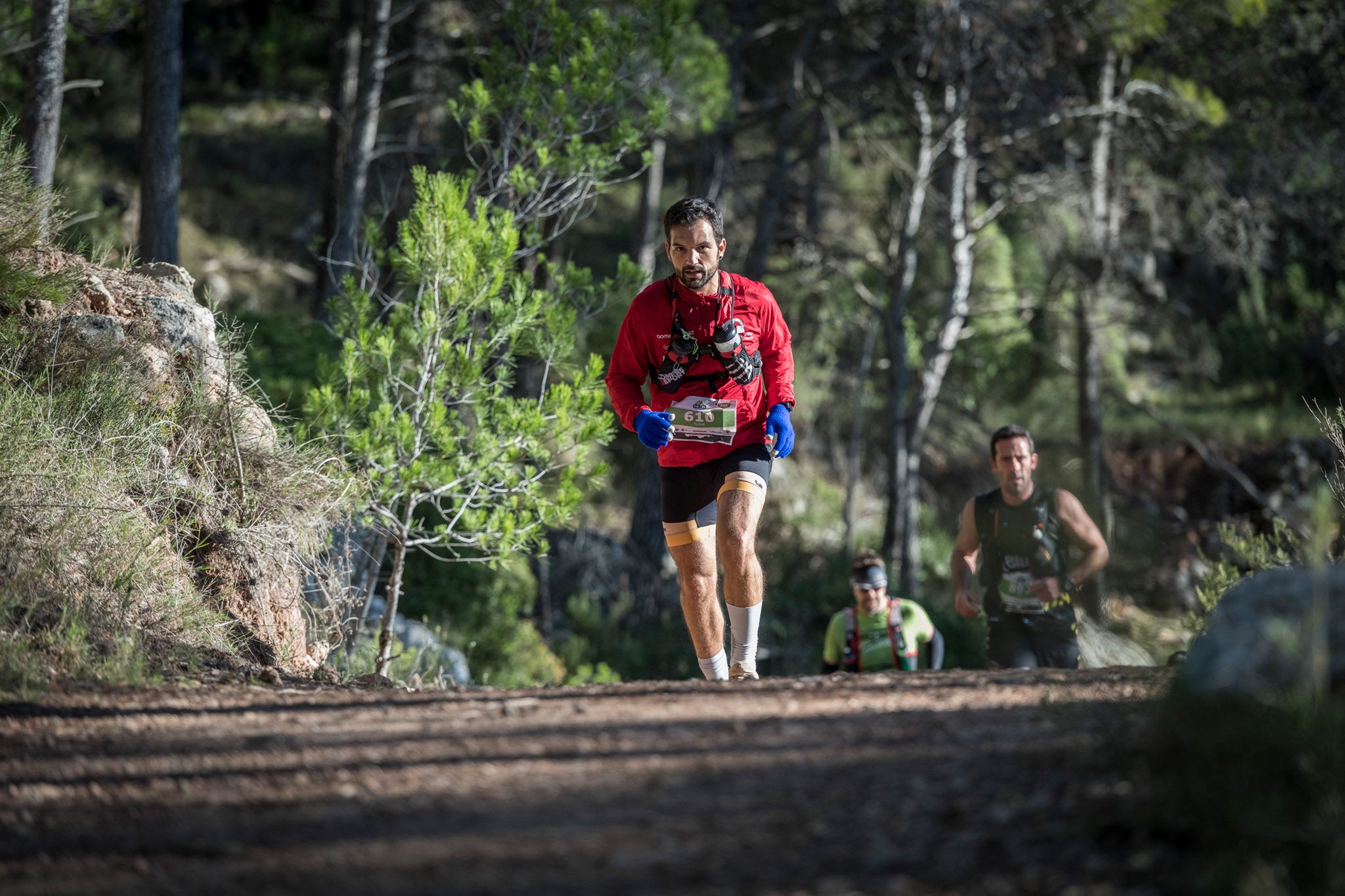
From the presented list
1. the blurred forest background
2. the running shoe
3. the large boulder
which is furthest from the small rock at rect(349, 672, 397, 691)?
the large boulder

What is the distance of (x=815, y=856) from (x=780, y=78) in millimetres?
15688

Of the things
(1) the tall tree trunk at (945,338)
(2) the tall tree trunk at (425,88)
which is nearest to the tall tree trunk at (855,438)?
(1) the tall tree trunk at (945,338)

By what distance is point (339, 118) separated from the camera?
13.0 meters

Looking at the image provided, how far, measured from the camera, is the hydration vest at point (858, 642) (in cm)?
692

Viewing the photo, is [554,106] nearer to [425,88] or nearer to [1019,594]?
[1019,594]

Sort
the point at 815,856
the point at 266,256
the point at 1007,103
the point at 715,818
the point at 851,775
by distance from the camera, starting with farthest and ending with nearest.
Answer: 1. the point at 266,256
2. the point at 1007,103
3. the point at 851,775
4. the point at 715,818
5. the point at 815,856

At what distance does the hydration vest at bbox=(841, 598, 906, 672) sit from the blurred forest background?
1.99 meters

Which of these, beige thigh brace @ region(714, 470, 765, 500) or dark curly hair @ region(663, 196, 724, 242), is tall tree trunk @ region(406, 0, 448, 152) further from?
beige thigh brace @ region(714, 470, 765, 500)

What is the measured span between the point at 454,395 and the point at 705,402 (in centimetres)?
197

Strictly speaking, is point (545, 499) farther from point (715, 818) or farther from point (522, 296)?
point (715, 818)

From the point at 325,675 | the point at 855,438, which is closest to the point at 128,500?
the point at 325,675

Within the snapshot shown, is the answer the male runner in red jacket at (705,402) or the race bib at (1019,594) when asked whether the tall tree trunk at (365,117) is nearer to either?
the male runner in red jacket at (705,402)

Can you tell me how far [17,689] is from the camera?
→ 376cm

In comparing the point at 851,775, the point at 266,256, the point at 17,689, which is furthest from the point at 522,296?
the point at 266,256
